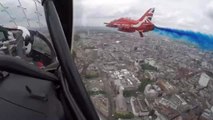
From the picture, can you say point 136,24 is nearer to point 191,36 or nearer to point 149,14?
point 149,14

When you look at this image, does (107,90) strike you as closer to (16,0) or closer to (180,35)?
(180,35)

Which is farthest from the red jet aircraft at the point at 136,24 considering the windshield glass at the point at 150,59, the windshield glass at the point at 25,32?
the windshield glass at the point at 25,32

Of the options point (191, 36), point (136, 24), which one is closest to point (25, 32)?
point (136, 24)

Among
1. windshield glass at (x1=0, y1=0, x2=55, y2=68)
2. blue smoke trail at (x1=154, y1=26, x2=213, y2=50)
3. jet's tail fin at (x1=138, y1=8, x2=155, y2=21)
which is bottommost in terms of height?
windshield glass at (x1=0, y1=0, x2=55, y2=68)

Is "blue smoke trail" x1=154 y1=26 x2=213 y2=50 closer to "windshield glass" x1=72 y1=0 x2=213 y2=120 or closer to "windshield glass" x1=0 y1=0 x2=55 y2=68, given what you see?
"windshield glass" x1=72 y1=0 x2=213 y2=120

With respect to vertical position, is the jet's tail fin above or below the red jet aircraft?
above

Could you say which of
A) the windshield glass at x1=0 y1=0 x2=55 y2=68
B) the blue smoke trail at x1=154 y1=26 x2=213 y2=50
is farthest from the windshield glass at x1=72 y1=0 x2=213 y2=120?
the windshield glass at x1=0 y1=0 x2=55 y2=68
